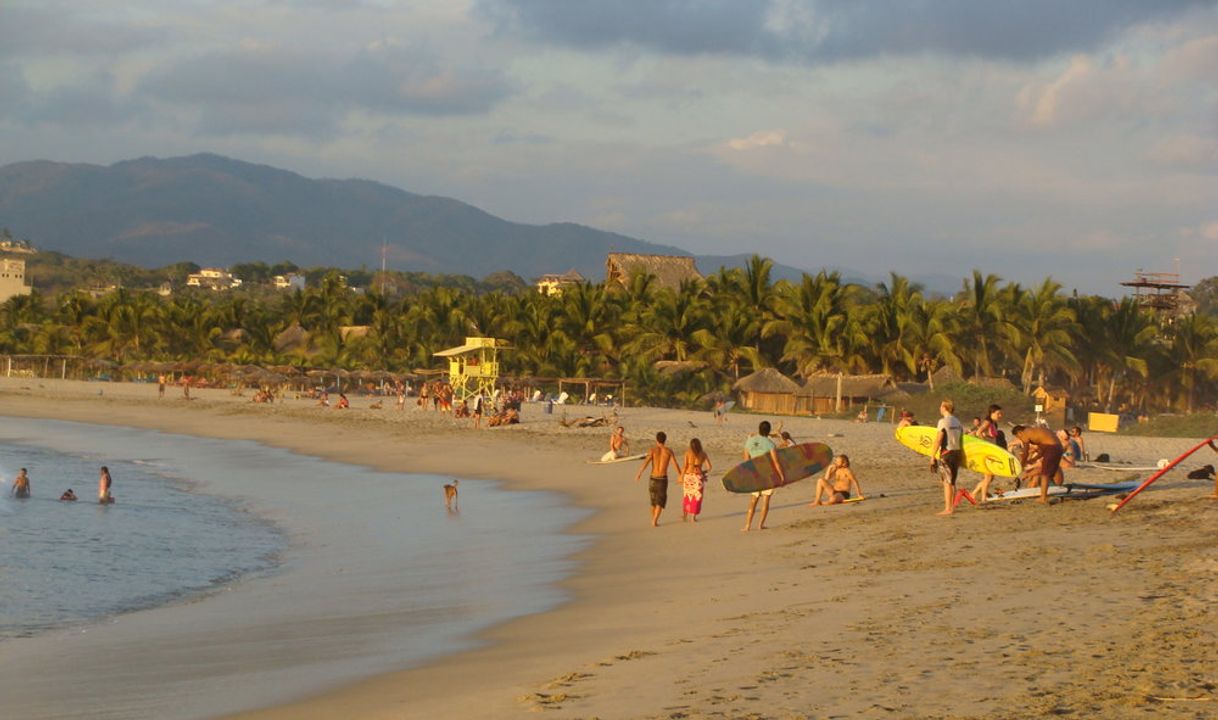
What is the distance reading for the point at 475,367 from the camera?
4306cm

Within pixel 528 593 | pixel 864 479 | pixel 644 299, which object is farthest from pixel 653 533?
pixel 644 299

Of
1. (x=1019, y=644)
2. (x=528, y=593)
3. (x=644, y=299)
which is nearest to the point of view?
(x=1019, y=644)

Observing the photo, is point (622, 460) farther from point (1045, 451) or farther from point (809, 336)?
point (809, 336)

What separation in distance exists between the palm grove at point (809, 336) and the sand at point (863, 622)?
3008cm

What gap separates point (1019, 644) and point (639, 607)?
362 cm

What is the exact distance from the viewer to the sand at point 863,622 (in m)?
6.08

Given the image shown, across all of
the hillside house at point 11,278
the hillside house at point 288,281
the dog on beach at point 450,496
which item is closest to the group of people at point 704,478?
the dog on beach at point 450,496

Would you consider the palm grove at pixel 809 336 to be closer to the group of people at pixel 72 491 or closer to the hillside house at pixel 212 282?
the group of people at pixel 72 491

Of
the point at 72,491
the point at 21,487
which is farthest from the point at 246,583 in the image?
the point at 72,491

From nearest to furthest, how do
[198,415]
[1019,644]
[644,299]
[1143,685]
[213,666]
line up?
[1143,685] → [1019,644] → [213,666] → [198,415] → [644,299]

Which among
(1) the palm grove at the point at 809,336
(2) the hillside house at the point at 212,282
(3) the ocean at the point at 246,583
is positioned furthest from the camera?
(2) the hillside house at the point at 212,282

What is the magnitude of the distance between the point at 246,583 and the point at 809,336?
38.4 meters

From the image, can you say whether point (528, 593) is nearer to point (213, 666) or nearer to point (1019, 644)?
point (213, 666)

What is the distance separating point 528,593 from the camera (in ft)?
37.6
